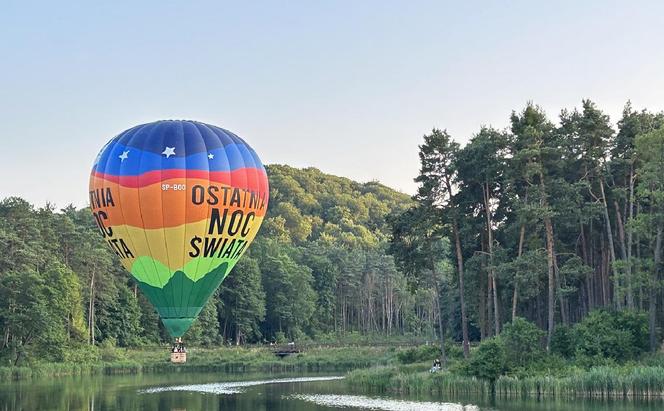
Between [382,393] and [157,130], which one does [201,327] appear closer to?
[382,393]

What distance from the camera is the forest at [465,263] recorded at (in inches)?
1513

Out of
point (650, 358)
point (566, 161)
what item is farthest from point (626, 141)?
point (650, 358)

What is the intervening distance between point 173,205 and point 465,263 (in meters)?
18.6

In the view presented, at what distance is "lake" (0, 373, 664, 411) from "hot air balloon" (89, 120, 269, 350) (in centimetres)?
546

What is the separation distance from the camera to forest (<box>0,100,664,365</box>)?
126 ft

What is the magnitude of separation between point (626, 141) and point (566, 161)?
114 inches

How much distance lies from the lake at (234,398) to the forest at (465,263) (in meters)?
5.96

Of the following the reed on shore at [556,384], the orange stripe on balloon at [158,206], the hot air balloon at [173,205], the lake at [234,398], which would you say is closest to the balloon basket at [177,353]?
the hot air balloon at [173,205]

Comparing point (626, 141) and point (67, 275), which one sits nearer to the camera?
point (626, 141)

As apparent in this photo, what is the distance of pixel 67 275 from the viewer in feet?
208

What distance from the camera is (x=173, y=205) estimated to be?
3159 centimetres

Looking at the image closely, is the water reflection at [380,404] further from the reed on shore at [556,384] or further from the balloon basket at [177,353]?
the balloon basket at [177,353]

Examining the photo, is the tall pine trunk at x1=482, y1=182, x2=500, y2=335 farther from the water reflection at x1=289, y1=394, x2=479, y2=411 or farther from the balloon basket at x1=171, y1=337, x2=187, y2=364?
the balloon basket at x1=171, y1=337, x2=187, y2=364

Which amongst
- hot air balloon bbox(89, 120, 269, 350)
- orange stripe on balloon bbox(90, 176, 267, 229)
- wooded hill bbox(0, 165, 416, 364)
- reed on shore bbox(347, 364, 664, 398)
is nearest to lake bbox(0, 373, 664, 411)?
reed on shore bbox(347, 364, 664, 398)
